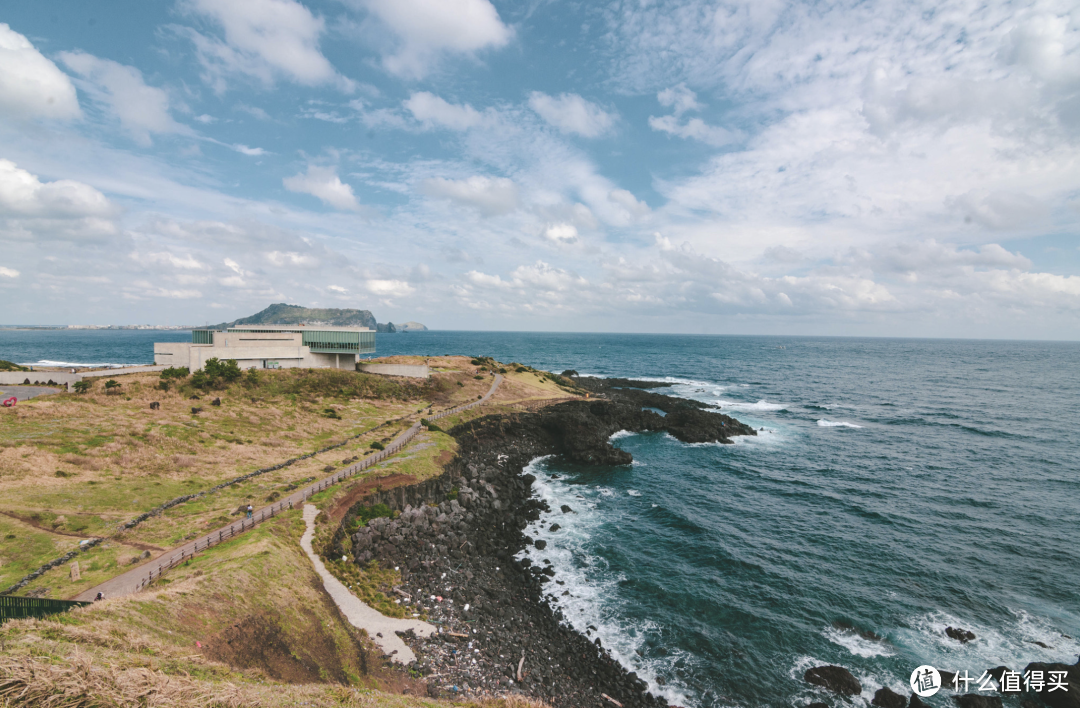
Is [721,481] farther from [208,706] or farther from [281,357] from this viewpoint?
[281,357]

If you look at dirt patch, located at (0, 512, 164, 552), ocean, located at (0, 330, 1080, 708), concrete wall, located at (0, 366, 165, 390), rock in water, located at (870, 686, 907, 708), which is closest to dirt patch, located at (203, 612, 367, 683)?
dirt patch, located at (0, 512, 164, 552)

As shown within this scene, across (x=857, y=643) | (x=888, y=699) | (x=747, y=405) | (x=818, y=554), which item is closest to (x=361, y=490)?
(x=857, y=643)

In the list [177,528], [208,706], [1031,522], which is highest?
[208,706]

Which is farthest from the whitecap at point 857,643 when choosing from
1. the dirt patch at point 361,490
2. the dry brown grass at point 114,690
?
the dirt patch at point 361,490

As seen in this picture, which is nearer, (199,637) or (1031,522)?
(199,637)

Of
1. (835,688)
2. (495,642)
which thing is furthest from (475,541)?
(835,688)

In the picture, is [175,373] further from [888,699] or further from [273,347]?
[888,699]

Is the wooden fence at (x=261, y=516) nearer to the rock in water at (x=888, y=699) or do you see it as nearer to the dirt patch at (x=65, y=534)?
the dirt patch at (x=65, y=534)
